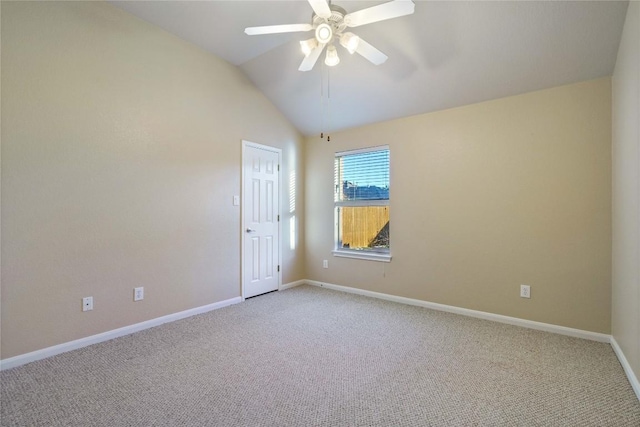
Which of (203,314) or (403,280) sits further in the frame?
(403,280)

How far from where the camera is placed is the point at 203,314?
335 cm

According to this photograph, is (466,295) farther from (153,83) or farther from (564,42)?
(153,83)

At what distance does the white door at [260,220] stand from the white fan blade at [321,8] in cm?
220

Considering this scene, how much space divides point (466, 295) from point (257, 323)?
2.27 metres

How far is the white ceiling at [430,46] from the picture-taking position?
7.79 feet

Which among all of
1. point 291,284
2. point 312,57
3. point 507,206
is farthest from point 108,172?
point 507,206

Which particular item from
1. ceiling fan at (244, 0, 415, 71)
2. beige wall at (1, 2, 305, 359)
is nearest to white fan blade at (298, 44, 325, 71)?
ceiling fan at (244, 0, 415, 71)

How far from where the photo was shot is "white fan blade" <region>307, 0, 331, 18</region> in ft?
6.03

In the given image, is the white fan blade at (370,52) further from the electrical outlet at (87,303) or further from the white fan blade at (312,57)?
the electrical outlet at (87,303)

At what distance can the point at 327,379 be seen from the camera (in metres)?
2.04

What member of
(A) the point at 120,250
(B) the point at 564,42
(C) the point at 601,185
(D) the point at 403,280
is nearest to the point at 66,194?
(A) the point at 120,250

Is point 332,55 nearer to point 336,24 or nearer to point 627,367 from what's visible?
point 336,24

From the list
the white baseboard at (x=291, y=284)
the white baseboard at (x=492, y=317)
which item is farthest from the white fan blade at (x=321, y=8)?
the white baseboard at (x=291, y=284)

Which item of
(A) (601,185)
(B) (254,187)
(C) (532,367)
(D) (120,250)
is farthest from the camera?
(B) (254,187)
